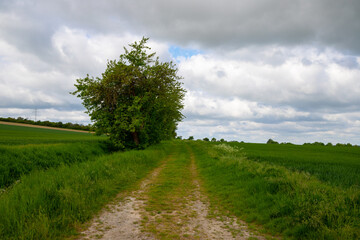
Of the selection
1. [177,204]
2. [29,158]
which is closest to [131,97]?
[29,158]

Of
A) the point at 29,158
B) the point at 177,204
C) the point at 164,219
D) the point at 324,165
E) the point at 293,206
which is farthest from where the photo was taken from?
the point at 324,165

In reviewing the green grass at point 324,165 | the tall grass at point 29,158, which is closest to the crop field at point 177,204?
the tall grass at point 29,158

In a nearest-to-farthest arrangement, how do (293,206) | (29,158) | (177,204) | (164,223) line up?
(164,223)
(293,206)
(177,204)
(29,158)

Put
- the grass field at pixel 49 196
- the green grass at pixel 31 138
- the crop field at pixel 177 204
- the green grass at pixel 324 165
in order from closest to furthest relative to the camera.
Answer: the grass field at pixel 49 196, the crop field at pixel 177 204, the green grass at pixel 324 165, the green grass at pixel 31 138

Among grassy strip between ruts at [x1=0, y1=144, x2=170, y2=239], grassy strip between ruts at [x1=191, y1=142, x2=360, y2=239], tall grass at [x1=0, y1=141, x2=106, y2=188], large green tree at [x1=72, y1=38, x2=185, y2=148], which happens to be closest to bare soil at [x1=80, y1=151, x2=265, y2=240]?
grassy strip between ruts at [x1=0, y1=144, x2=170, y2=239]

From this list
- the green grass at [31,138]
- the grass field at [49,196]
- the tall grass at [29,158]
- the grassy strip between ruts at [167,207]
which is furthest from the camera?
the green grass at [31,138]

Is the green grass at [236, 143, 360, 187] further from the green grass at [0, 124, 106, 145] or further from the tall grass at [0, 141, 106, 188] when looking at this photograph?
the green grass at [0, 124, 106, 145]

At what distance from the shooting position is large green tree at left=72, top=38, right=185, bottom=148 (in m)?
25.0

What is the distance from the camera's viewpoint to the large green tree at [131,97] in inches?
985

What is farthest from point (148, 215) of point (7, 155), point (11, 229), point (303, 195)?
point (7, 155)

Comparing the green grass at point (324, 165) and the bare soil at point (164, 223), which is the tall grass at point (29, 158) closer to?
the bare soil at point (164, 223)

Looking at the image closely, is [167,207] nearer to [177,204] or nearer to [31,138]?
[177,204]

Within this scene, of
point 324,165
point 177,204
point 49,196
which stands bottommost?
point 177,204

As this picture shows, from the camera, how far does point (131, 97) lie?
27266 mm
